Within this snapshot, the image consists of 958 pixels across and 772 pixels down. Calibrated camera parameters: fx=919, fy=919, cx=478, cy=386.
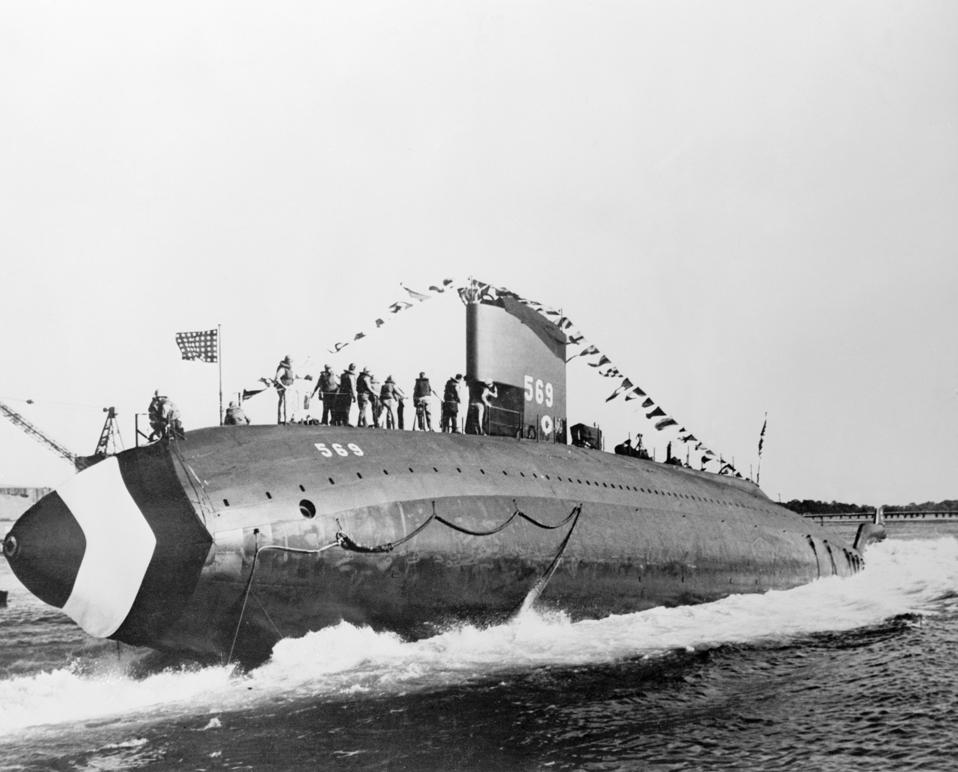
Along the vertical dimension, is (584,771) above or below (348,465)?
below

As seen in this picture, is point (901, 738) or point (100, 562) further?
point (100, 562)

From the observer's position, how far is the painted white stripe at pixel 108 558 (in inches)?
396

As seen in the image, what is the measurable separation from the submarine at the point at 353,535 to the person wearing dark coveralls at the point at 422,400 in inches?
32.4

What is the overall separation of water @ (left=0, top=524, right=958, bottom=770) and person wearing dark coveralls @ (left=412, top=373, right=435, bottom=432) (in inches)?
183

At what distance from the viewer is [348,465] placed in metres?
12.0

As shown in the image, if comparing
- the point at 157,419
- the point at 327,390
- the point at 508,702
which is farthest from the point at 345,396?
the point at 508,702

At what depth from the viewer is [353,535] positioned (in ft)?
37.2

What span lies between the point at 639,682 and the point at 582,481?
16.4ft

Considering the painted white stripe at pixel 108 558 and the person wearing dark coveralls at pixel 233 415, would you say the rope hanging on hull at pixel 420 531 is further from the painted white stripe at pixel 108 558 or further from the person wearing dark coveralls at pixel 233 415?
the person wearing dark coveralls at pixel 233 415

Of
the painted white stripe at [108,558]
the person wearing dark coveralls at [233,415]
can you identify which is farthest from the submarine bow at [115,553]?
the person wearing dark coveralls at [233,415]

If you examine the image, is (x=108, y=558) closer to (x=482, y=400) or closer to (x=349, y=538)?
(x=349, y=538)

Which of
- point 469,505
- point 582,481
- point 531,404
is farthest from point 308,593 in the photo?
point 531,404

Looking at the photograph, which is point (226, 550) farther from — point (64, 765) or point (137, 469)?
point (64, 765)

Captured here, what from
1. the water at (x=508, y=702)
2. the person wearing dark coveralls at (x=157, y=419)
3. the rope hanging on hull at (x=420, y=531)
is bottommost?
the water at (x=508, y=702)
